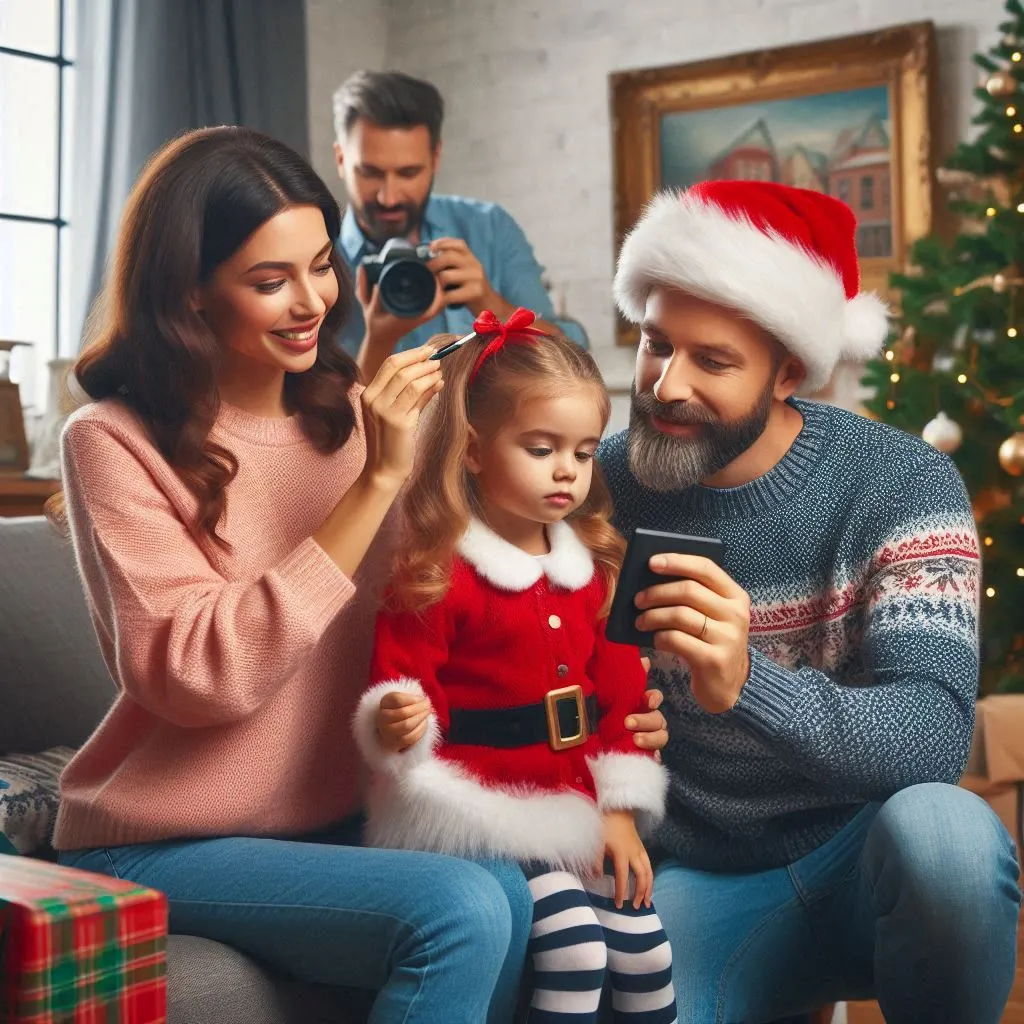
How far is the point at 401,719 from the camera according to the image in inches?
52.9

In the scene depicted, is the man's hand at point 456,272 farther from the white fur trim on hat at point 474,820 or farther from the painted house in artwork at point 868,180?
the painted house in artwork at point 868,180

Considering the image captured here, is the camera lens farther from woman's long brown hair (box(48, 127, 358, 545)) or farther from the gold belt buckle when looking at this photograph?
the gold belt buckle

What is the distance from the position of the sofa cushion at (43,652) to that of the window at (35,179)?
208cm

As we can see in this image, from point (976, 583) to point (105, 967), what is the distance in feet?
3.34

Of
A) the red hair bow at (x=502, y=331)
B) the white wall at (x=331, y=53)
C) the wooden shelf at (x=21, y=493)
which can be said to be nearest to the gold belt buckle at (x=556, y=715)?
the red hair bow at (x=502, y=331)

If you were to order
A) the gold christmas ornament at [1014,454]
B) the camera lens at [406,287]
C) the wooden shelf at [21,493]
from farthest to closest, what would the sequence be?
1. the gold christmas ornament at [1014,454]
2. the wooden shelf at [21,493]
3. the camera lens at [406,287]

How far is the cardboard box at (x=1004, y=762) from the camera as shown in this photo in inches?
134

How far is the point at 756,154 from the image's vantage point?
443 centimetres

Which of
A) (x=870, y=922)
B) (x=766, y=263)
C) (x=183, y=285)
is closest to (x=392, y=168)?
(x=766, y=263)

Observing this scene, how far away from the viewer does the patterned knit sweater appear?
58.2 inches

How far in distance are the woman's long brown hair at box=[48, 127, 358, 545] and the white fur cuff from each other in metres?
0.24

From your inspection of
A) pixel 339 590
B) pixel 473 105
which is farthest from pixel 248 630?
pixel 473 105

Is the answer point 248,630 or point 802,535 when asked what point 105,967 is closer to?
point 248,630

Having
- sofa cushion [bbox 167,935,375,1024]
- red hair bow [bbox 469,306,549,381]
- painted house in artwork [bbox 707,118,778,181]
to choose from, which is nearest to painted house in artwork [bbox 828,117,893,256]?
painted house in artwork [bbox 707,118,778,181]
